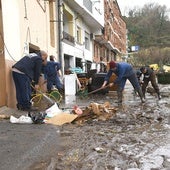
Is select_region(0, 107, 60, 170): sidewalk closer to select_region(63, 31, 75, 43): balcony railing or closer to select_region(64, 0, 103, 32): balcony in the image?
select_region(63, 31, 75, 43): balcony railing

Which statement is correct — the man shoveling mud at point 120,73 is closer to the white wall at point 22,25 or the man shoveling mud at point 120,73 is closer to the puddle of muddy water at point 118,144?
the white wall at point 22,25

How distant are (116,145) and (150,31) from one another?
79418 mm

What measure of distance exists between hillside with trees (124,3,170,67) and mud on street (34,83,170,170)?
224 ft

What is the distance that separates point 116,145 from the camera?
6.07 meters

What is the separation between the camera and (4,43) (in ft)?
32.7

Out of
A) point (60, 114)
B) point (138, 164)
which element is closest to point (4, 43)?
point (60, 114)

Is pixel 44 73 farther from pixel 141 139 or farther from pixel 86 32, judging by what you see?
pixel 86 32

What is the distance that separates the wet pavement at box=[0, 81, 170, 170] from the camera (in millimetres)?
4879

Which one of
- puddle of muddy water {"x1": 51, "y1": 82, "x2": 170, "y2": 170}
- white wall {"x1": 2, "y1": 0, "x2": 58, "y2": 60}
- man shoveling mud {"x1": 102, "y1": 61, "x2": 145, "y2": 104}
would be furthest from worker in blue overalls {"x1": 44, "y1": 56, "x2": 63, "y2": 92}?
puddle of muddy water {"x1": 51, "y1": 82, "x2": 170, "y2": 170}

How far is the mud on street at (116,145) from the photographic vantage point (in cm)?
492

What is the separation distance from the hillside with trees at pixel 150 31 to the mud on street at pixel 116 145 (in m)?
68.3

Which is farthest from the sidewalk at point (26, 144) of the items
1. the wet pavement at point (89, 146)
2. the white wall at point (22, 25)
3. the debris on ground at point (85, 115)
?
the white wall at point (22, 25)

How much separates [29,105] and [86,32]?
23.2 m

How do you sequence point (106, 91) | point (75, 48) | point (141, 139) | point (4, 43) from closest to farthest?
point (141, 139) → point (4, 43) → point (106, 91) → point (75, 48)
